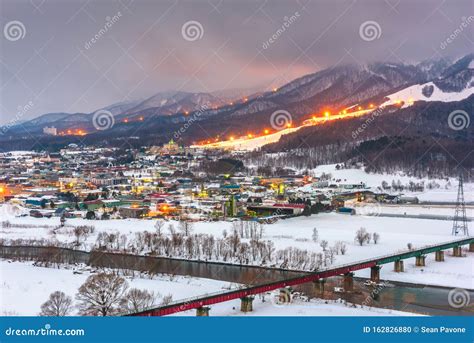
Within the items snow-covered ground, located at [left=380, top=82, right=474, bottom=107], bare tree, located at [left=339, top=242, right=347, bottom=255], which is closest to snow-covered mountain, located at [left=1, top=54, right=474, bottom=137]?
snow-covered ground, located at [left=380, top=82, right=474, bottom=107]

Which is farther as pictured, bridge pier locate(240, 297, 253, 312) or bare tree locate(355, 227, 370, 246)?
bare tree locate(355, 227, 370, 246)

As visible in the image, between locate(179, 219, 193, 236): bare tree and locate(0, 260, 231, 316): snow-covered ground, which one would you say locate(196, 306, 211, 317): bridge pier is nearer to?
locate(0, 260, 231, 316): snow-covered ground

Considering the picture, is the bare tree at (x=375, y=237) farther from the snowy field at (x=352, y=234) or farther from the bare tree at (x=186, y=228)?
the bare tree at (x=186, y=228)

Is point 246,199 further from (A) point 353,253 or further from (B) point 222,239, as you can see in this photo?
(A) point 353,253

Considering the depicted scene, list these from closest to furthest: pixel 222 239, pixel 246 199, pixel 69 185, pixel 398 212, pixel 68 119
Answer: pixel 222 239 → pixel 398 212 → pixel 246 199 → pixel 69 185 → pixel 68 119

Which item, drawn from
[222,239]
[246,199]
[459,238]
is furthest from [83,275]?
[246,199]

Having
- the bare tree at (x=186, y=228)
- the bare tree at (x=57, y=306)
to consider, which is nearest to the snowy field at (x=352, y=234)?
the bare tree at (x=186, y=228)
